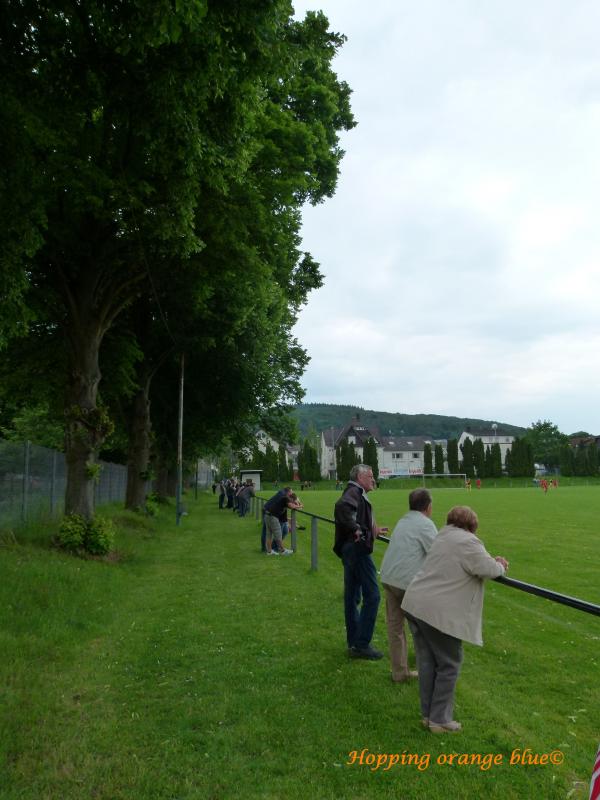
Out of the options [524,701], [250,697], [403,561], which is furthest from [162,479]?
[524,701]

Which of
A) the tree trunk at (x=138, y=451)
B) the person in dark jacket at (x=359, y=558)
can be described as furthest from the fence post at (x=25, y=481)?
the person in dark jacket at (x=359, y=558)

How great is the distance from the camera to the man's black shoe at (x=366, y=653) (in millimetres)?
6863

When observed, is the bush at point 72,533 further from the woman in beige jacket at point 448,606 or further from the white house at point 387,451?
the white house at point 387,451

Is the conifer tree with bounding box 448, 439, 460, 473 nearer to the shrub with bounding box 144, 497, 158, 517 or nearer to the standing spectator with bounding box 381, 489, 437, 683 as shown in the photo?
the shrub with bounding box 144, 497, 158, 517

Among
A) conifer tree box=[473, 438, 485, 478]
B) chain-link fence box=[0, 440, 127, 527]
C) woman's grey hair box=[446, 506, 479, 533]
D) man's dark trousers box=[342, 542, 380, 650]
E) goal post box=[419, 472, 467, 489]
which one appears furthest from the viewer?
conifer tree box=[473, 438, 485, 478]

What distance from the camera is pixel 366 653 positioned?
6871 millimetres

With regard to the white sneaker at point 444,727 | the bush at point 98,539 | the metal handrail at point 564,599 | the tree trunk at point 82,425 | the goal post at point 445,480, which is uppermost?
the tree trunk at point 82,425

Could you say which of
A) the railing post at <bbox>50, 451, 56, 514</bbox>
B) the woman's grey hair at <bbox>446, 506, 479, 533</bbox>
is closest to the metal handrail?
the woman's grey hair at <bbox>446, 506, 479, 533</bbox>

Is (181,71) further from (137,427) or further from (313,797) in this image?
(137,427)

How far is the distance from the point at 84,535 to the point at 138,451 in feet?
36.1

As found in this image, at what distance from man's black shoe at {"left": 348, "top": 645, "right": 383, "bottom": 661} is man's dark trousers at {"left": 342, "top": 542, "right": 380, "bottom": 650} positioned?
0.03 meters

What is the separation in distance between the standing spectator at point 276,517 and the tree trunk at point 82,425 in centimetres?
407

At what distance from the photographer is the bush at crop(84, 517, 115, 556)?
1344cm

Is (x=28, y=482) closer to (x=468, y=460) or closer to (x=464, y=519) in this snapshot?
(x=464, y=519)
